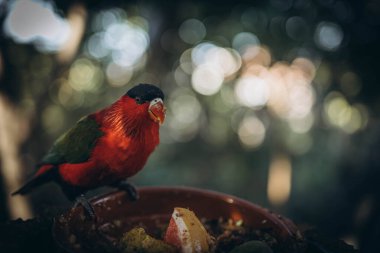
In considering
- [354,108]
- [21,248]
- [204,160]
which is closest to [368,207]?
[354,108]

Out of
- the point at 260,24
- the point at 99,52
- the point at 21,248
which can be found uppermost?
the point at 260,24

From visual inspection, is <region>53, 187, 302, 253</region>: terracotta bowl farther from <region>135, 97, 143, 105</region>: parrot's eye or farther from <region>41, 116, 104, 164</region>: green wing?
<region>135, 97, 143, 105</region>: parrot's eye

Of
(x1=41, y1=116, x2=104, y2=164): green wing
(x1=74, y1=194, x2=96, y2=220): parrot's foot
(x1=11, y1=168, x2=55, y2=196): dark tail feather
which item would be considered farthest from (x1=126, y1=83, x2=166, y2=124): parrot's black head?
(x1=11, y1=168, x2=55, y2=196): dark tail feather

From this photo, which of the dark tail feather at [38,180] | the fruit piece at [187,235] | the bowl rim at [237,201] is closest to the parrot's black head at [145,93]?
the bowl rim at [237,201]

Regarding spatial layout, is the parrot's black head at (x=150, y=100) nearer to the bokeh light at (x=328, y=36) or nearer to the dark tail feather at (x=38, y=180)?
the dark tail feather at (x=38, y=180)

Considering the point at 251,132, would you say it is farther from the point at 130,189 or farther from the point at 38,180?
the point at 130,189

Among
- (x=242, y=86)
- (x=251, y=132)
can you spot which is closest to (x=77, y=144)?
(x=242, y=86)

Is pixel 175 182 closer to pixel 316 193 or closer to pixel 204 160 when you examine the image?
pixel 204 160
